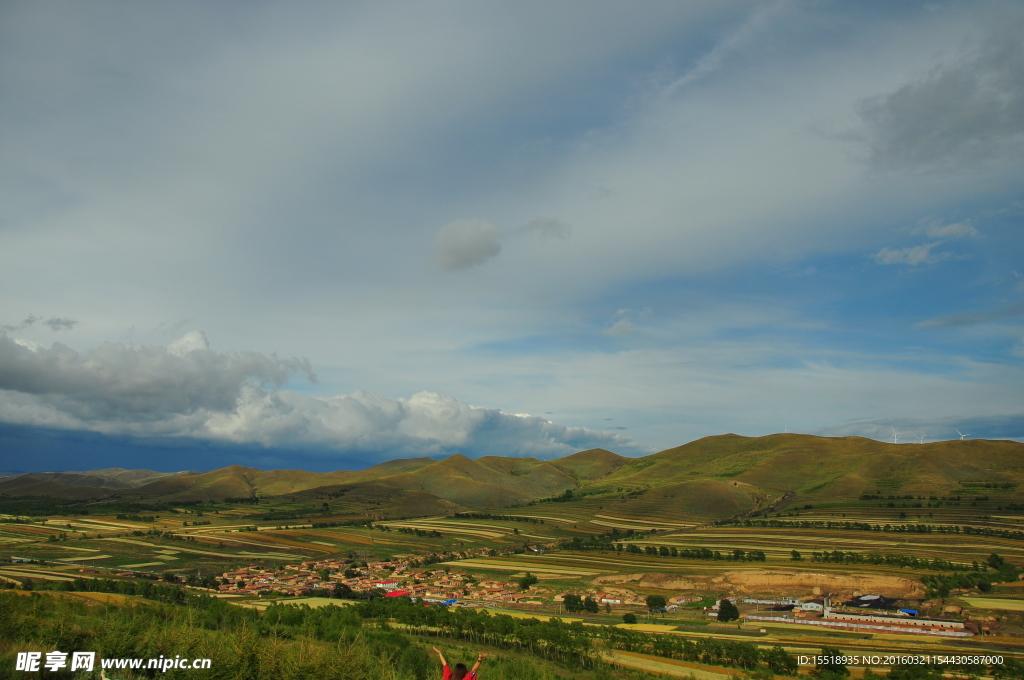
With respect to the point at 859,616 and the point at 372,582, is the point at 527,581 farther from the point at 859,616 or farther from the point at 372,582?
the point at 859,616

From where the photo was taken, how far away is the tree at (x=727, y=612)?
80.4 metres

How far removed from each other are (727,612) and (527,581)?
3977 centimetres

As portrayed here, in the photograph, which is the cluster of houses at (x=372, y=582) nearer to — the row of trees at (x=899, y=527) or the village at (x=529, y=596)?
the village at (x=529, y=596)

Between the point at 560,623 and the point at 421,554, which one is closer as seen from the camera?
the point at 560,623

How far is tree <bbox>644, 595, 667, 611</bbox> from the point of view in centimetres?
8969

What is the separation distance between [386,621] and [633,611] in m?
39.4

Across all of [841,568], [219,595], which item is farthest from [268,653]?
[841,568]

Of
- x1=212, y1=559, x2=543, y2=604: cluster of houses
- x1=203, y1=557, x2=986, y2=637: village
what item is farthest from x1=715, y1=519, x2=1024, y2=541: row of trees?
x1=212, y1=559, x2=543, y2=604: cluster of houses

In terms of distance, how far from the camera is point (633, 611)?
8944 centimetres

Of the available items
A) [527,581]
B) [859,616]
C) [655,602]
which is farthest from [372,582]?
[859,616]

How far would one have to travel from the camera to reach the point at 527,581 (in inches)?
4286

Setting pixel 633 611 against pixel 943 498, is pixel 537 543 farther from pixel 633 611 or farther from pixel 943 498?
pixel 943 498

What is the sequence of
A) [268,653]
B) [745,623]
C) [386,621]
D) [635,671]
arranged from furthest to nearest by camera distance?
[745,623], [386,621], [635,671], [268,653]

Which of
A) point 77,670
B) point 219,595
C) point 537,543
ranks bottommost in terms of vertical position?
point 537,543
